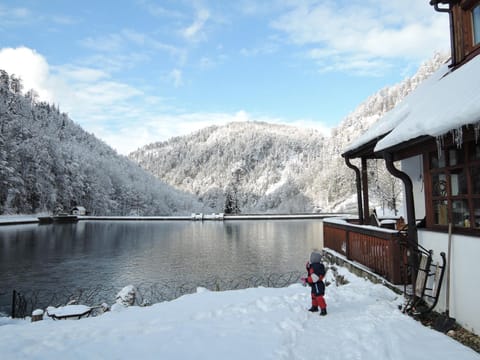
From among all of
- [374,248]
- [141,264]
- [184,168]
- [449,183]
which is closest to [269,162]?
[184,168]

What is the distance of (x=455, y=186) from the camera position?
5070mm

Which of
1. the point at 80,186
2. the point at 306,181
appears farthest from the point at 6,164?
the point at 306,181

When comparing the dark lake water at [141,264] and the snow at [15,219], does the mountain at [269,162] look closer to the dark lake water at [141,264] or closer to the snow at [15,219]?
the snow at [15,219]

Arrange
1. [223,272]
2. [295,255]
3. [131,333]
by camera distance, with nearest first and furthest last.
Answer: [131,333]
[223,272]
[295,255]

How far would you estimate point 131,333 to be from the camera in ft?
15.3

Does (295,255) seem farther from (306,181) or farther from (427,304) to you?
(306,181)

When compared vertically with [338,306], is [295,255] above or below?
below

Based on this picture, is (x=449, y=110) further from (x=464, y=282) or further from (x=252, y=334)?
(x=252, y=334)

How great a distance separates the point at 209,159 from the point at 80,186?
87146 millimetres

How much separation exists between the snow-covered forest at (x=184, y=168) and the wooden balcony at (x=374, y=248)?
2629cm

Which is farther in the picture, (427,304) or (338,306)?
(338,306)

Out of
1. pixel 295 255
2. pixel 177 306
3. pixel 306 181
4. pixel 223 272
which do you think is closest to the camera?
pixel 177 306

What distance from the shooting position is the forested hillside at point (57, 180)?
45031mm

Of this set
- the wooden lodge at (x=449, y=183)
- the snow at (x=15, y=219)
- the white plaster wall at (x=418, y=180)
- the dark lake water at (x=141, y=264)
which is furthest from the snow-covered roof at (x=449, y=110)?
the snow at (x=15, y=219)
